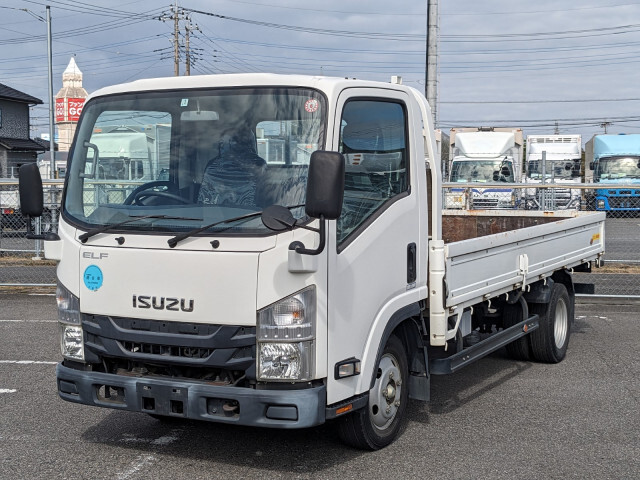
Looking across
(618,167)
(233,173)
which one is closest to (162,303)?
(233,173)

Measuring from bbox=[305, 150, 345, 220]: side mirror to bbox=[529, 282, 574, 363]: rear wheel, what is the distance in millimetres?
4245

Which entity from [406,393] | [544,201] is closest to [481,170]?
[544,201]

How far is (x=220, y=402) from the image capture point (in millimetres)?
4727

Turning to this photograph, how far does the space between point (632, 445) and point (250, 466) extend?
2564 mm

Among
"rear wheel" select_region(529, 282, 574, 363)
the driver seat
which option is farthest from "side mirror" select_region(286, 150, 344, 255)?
"rear wheel" select_region(529, 282, 574, 363)

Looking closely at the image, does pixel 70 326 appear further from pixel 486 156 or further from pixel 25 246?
pixel 486 156

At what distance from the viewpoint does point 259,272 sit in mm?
4645

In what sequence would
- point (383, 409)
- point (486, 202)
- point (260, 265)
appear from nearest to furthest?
point (260, 265), point (383, 409), point (486, 202)

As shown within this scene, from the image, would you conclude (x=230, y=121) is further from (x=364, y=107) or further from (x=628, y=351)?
(x=628, y=351)

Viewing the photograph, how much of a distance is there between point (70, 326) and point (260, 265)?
141 centimetres

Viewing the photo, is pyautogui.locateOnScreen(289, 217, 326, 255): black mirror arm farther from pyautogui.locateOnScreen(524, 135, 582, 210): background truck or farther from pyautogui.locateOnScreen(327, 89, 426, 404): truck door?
pyautogui.locateOnScreen(524, 135, 582, 210): background truck

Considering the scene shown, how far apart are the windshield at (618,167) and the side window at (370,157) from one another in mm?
26196

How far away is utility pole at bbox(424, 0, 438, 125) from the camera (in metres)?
14.1

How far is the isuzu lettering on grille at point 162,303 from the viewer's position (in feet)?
15.8
